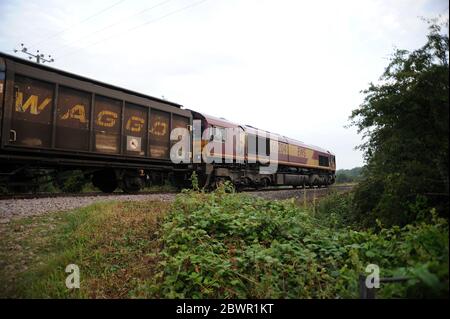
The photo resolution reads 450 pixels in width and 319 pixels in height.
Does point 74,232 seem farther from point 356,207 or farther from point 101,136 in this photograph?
point 101,136

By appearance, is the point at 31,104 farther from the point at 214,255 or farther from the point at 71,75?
the point at 214,255

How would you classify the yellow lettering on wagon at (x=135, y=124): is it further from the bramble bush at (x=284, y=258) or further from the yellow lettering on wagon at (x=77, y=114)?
the bramble bush at (x=284, y=258)

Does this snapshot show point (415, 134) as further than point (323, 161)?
No

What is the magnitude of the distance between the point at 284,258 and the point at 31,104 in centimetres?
785

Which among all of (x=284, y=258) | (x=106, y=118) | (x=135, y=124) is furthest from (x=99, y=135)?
(x=284, y=258)

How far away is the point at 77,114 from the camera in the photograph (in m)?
9.16

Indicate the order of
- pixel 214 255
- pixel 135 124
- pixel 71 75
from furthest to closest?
1. pixel 135 124
2. pixel 71 75
3. pixel 214 255

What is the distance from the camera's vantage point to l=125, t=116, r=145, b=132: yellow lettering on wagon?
10.7 metres

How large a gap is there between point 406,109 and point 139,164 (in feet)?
29.5

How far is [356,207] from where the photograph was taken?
223 inches

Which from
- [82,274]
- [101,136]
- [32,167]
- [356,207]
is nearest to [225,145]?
[101,136]

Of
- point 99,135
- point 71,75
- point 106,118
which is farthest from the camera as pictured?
point 106,118

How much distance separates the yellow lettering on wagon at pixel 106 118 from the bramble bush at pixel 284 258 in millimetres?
6399

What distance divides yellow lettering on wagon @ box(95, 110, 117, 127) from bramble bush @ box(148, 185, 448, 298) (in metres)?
6.40
